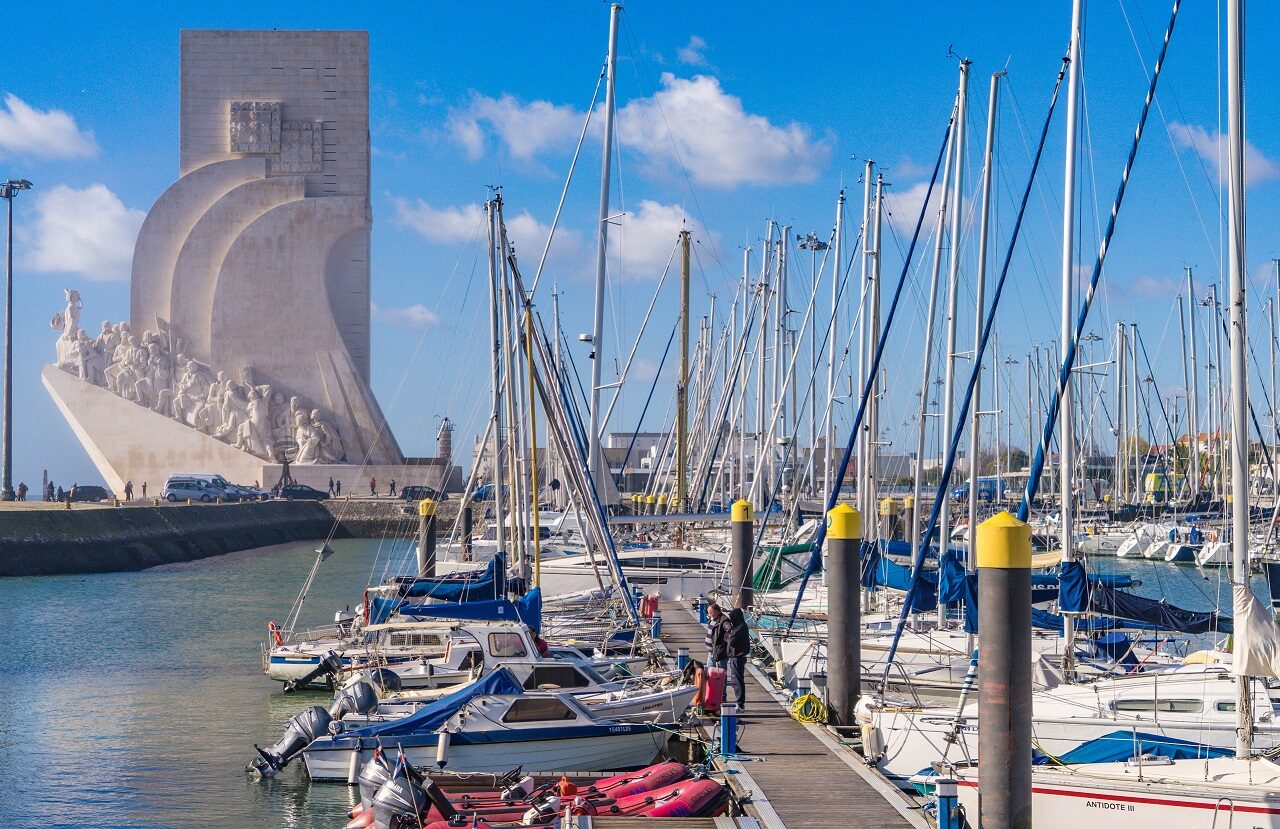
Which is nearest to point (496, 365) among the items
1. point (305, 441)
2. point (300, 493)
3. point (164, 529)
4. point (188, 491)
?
point (164, 529)

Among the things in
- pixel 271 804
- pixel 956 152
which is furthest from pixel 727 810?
pixel 956 152

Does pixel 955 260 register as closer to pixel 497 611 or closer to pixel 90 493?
pixel 497 611

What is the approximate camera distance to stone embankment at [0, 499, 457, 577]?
42156 millimetres

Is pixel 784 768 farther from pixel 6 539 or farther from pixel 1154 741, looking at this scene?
pixel 6 539

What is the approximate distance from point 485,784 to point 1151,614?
10.2 meters

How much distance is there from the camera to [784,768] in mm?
13242

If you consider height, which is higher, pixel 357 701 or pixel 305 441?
pixel 305 441

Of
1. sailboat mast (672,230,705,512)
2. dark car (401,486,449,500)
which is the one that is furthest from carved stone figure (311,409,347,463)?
sailboat mast (672,230,705,512)

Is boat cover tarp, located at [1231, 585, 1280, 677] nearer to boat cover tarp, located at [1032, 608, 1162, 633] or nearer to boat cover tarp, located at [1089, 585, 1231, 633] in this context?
boat cover tarp, located at [1032, 608, 1162, 633]

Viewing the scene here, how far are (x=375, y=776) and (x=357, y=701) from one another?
3.36 meters

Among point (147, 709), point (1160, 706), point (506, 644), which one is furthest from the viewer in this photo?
point (147, 709)

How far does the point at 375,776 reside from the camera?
12766 millimetres

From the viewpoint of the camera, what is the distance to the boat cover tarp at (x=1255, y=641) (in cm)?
1126

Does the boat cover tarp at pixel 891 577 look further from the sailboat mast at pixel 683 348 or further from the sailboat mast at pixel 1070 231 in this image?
the sailboat mast at pixel 683 348
